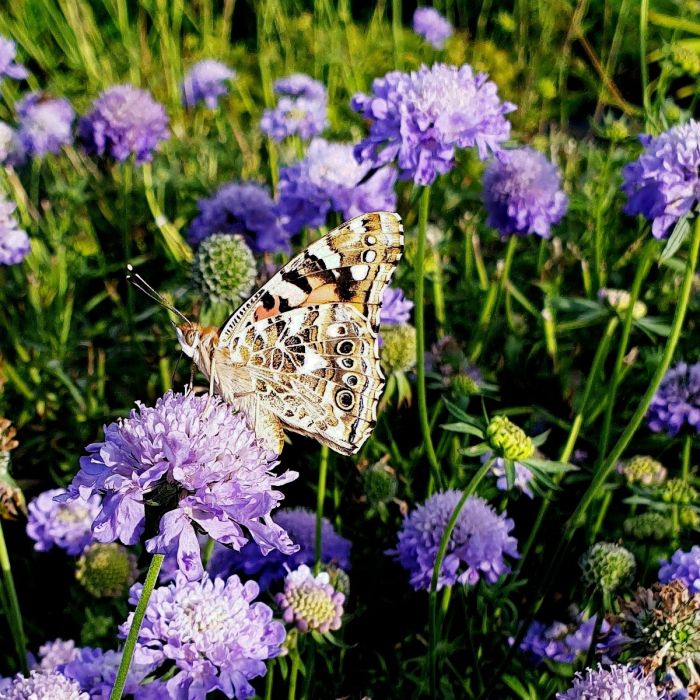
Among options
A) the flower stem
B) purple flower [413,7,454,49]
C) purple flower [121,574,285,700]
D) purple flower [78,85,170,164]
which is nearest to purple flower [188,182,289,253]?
purple flower [78,85,170,164]

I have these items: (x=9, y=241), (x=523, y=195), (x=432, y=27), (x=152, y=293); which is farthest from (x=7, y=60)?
(x=432, y=27)

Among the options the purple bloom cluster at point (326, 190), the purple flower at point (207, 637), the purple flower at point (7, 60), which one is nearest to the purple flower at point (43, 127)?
the purple flower at point (7, 60)

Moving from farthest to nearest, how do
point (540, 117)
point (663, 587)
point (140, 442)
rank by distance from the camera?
point (540, 117) → point (663, 587) → point (140, 442)

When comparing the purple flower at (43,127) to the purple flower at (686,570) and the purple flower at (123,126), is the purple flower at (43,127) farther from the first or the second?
the purple flower at (686,570)

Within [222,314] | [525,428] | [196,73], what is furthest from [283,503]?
A: [196,73]

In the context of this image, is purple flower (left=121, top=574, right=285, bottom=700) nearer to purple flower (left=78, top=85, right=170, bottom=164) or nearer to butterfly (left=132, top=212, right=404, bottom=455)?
butterfly (left=132, top=212, right=404, bottom=455)

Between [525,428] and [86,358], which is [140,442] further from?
[86,358]

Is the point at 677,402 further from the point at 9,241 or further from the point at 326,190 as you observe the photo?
the point at 9,241
